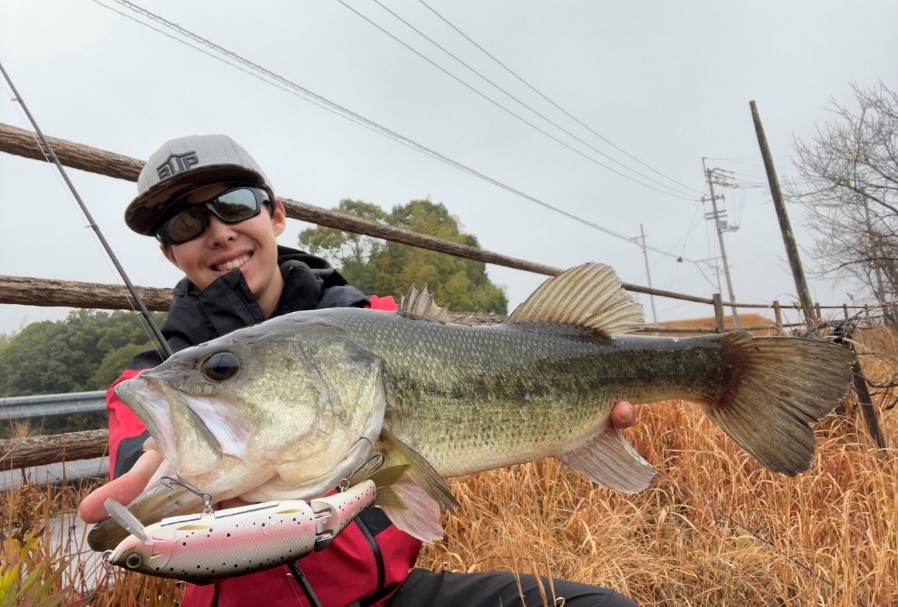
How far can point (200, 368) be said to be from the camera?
133cm

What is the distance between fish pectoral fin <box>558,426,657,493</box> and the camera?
1970 millimetres

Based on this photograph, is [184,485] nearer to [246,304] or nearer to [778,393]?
[246,304]

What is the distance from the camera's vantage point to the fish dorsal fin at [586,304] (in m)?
2.05

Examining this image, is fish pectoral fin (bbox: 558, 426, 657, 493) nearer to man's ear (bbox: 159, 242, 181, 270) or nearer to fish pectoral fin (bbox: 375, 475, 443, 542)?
fish pectoral fin (bbox: 375, 475, 443, 542)

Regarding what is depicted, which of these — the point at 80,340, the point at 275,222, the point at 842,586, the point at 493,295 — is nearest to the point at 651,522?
the point at 842,586

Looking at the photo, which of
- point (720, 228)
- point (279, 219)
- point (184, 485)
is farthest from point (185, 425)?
point (720, 228)

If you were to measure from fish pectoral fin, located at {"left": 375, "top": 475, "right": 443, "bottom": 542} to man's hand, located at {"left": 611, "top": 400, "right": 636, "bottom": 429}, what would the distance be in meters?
0.80

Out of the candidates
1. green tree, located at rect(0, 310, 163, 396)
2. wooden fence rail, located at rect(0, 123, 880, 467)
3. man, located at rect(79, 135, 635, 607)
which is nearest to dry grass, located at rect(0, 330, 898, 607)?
wooden fence rail, located at rect(0, 123, 880, 467)

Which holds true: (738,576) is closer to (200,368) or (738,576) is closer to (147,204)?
(200,368)

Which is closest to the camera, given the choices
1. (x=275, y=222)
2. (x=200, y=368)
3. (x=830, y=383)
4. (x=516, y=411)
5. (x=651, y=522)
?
(x=200, y=368)

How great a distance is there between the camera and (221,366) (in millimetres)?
1345

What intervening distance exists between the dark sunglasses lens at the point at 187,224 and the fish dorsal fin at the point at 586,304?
129cm

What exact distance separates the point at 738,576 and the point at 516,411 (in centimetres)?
198

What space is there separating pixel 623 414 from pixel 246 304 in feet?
4.88
